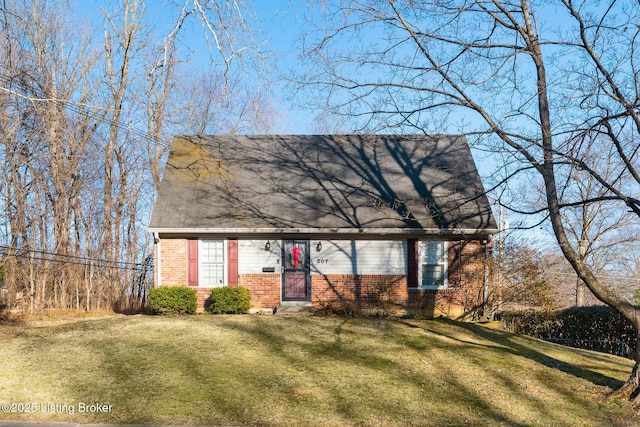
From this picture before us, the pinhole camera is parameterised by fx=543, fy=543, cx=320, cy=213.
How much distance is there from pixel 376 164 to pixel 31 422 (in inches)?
551

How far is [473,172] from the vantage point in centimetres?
1780

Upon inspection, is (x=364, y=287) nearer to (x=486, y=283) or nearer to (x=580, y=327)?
(x=486, y=283)

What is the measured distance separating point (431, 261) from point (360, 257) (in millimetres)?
2141

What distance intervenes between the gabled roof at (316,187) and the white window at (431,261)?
620 millimetres

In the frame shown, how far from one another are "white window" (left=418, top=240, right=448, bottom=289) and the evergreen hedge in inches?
90.9

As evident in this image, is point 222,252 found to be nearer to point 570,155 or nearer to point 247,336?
point 247,336

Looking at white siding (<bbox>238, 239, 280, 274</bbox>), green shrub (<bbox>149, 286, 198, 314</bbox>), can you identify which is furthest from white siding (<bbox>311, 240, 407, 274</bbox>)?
green shrub (<bbox>149, 286, 198, 314</bbox>)

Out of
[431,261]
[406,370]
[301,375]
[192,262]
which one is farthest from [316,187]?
[301,375]

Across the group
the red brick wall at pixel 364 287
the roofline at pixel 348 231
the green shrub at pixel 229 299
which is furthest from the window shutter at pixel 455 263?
the green shrub at pixel 229 299

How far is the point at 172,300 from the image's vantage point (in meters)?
15.3

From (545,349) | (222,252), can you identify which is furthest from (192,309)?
(545,349)

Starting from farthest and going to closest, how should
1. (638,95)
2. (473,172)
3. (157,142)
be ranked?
(157,142)
(473,172)
(638,95)

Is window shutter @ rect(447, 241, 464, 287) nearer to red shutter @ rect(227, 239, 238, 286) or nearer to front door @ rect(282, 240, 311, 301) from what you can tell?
front door @ rect(282, 240, 311, 301)

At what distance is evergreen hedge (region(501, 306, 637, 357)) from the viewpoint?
1494 cm
